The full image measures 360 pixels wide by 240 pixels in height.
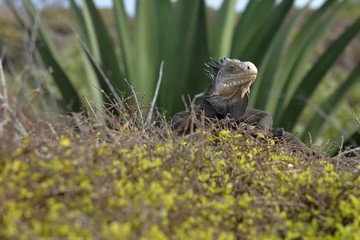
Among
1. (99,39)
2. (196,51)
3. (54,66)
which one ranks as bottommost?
(54,66)

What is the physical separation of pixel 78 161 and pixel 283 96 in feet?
16.2

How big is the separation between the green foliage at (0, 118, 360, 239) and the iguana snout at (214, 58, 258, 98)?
0.47 m

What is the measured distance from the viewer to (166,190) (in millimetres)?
3000

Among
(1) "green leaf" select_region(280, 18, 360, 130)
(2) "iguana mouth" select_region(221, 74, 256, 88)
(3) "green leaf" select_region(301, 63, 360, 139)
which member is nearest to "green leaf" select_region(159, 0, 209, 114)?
(1) "green leaf" select_region(280, 18, 360, 130)

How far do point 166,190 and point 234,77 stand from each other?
1.24 metres

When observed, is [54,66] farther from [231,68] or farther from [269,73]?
[231,68]

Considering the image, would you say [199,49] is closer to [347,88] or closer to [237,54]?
[237,54]

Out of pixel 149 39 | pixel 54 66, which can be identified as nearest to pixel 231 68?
pixel 149 39

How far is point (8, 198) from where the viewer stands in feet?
8.98

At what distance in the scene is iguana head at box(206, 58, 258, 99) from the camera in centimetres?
404

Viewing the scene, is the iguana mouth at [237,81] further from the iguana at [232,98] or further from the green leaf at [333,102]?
the green leaf at [333,102]

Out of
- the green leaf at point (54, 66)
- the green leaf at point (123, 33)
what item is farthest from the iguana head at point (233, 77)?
the green leaf at point (123, 33)

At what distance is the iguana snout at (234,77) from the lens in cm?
404

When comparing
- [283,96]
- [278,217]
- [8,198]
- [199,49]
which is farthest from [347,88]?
[8,198]
